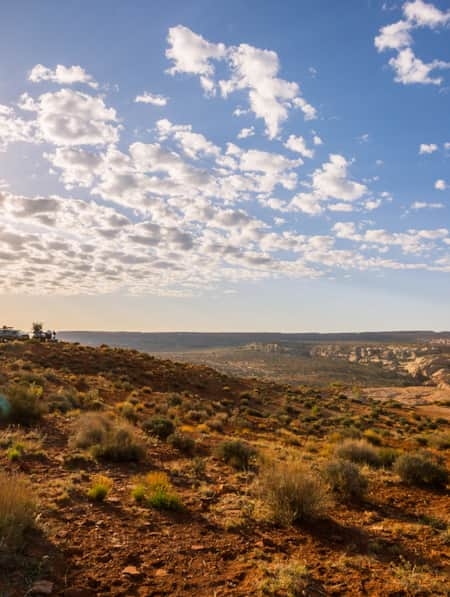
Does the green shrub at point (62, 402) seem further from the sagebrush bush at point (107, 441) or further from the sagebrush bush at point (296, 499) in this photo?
the sagebrush bush at point (296, 499)

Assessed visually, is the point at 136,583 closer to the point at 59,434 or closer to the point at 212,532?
the point at 212,532

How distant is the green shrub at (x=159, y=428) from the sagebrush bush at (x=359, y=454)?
6372mm

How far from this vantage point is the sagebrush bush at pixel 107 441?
10.5m

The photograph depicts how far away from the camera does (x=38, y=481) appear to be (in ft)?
26.8

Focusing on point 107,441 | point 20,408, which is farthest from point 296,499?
point 20,408

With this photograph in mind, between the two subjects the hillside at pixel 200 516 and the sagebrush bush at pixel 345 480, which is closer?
the hillside at pixel 200 516

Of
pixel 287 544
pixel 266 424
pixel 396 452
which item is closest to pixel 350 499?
pixel 287 544

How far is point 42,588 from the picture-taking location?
14.3 ft

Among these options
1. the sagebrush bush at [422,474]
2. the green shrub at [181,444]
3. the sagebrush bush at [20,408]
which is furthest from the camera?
the sagebrush bush at [20,408]

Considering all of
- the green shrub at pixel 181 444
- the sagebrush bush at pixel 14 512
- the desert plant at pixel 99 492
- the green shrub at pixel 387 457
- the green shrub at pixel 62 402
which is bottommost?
the green shrub at pixel 387 457

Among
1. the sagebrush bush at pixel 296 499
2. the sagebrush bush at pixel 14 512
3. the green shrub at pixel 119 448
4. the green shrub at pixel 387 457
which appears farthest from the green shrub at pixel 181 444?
the sagebrush bush at pixel 14 512

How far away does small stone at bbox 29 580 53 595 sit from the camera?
4.27 meters

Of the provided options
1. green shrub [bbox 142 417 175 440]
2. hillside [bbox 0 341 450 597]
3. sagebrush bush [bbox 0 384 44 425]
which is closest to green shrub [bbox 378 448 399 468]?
hillside [bbox 0 341 450 597]

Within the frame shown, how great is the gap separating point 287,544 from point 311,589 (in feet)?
4.58
